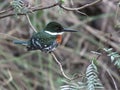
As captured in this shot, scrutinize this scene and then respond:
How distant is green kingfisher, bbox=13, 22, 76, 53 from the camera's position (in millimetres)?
2270

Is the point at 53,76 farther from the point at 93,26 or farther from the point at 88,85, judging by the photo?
the point at 88,85

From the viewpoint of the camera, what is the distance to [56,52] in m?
4.32

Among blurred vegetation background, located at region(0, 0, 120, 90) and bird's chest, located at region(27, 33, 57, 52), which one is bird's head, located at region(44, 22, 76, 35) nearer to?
bird's chest, located at region(27, 33, 57, 52)

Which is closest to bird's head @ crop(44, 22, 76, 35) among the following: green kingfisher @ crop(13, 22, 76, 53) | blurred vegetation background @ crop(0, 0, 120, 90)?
green kingfisher @ crop(13, 22, 76, 53)

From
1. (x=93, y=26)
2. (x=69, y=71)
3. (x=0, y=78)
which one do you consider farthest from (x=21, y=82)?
(x=93, y=26)

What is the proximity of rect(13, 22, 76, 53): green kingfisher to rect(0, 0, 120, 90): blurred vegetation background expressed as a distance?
4.48 ft

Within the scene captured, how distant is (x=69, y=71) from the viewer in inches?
173

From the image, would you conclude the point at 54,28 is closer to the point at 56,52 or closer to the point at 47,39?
the point at 47,39

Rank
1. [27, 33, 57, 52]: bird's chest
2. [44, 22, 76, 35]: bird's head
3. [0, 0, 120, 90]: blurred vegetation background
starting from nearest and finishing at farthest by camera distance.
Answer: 1. [27, 33, 57, 52]: bird's chest
2. [44, 22, 76, 35]: bird's head
3. [0, 0, 120, 90]: blurred vegetation background

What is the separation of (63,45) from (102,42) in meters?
0.41

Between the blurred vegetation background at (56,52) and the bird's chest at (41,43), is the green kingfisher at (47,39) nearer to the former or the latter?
the bird's chest at (41,43)

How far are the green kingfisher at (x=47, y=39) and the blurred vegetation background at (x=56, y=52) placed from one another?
1.36 m

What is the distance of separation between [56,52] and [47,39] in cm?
198

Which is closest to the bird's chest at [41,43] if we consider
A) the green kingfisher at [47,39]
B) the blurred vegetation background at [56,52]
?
the green kingfisher at [47,39]
